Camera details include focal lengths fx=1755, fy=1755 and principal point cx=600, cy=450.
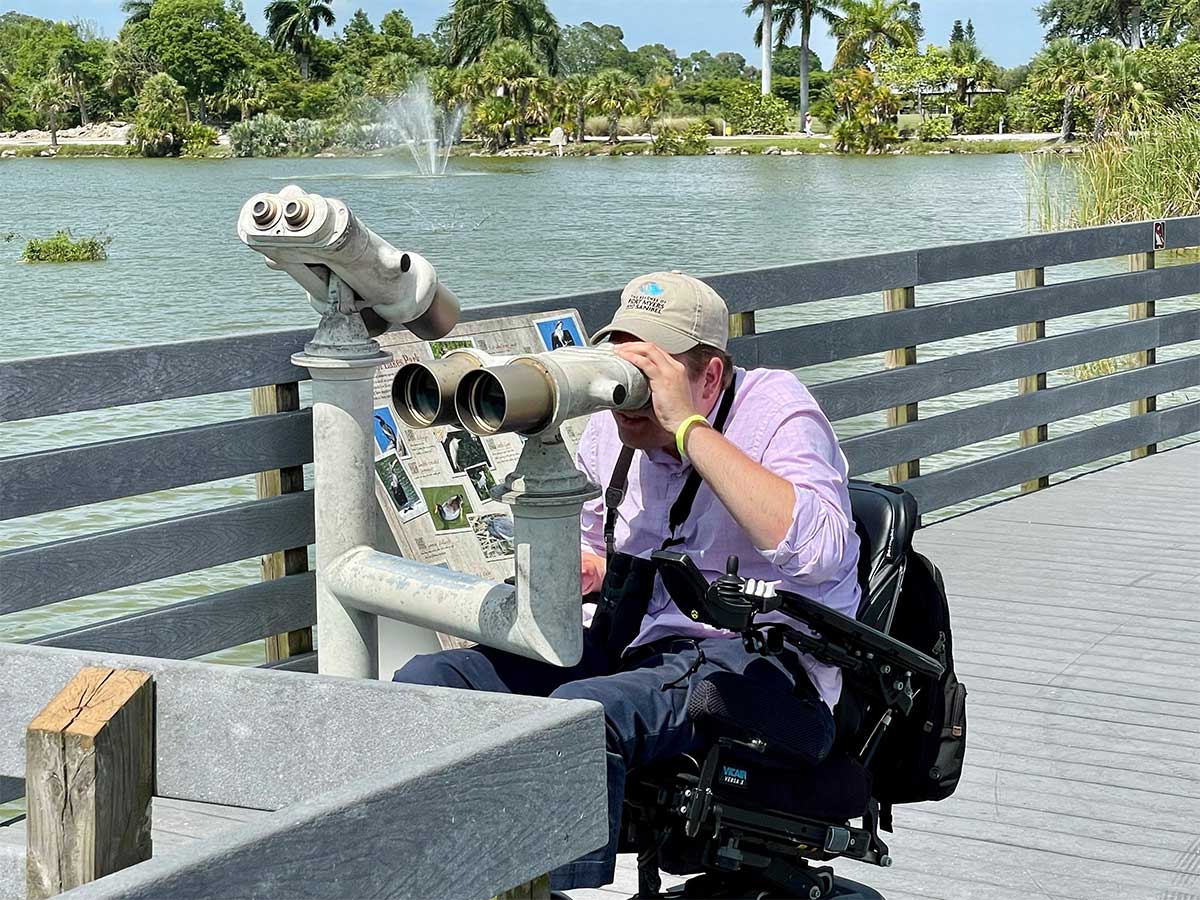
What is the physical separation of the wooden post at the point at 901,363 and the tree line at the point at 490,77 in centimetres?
7580

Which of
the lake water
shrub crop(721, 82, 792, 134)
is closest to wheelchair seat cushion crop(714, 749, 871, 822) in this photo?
the lake water

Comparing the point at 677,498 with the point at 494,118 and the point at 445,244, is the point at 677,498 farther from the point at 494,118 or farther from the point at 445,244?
the point at 494,118

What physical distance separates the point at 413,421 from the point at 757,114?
11204cm

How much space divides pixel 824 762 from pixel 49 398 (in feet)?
5.82

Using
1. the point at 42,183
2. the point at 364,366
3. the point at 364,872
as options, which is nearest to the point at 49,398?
the point at 364,366

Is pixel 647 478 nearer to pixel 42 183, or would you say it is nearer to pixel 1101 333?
pixel 1101 333

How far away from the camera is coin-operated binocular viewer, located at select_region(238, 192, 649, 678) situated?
2.17 metres

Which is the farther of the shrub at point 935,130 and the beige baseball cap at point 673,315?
the shrub at point 935,130

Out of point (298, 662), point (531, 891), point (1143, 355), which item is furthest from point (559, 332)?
point (1143, 355)

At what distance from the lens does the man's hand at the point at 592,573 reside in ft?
9.41

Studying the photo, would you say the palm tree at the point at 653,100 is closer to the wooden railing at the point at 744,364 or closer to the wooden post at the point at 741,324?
the wooden railing at the point at 744,364

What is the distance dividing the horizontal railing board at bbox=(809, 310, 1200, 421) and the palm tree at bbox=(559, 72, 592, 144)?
3668 inches

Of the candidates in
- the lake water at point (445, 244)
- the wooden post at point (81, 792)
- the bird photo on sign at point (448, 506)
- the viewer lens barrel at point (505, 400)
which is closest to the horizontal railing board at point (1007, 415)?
→ the bird photo on sign at point (448, 506)

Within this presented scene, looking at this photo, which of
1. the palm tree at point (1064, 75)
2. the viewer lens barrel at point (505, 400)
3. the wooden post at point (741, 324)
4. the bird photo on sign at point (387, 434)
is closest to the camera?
the viewer lens barrel at point (505, 400)
